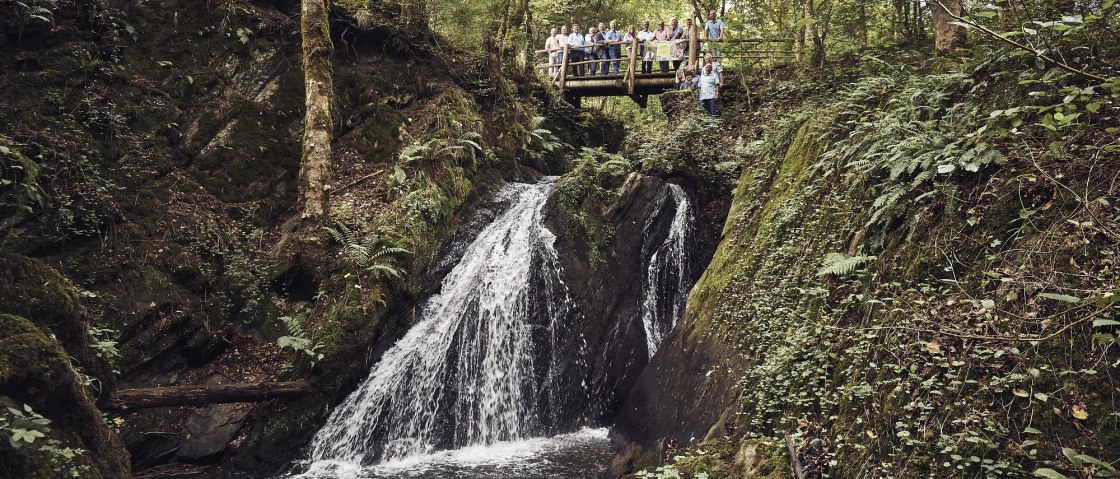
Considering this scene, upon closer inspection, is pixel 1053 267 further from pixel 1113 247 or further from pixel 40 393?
pixel 40 393

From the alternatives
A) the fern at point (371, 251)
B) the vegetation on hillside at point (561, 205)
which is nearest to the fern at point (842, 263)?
the vegetation on hillside at point (561, 205)

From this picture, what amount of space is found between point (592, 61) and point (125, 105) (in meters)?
11.6

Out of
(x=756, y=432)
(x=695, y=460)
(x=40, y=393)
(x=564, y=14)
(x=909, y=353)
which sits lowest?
(x=695, y=460)

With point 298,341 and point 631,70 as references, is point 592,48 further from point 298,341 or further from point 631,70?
point 298,341

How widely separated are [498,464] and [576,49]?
13905 mm

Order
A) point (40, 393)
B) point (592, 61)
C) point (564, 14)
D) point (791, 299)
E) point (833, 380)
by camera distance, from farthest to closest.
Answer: point (564, 14), point (592, 61), point (791, 299), point (833, 380), point (40, 393)

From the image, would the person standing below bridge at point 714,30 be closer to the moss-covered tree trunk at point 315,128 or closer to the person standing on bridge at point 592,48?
the person standing on bridge at point 592,48

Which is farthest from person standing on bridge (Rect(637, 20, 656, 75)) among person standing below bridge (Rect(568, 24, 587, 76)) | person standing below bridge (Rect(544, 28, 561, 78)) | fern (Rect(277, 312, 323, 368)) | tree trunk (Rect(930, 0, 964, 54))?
fern (Rect(277, 312, 323, 368))

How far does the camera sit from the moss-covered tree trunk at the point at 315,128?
9938 millimetres

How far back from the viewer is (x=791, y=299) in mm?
6348

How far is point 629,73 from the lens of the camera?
1723 centimetres

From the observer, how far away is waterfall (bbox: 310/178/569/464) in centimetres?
893

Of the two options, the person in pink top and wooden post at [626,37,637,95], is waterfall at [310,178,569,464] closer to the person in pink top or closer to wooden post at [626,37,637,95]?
wooden post at [626,37,637,95]

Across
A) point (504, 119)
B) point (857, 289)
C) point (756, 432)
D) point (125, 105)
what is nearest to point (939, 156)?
point (857, 289)
